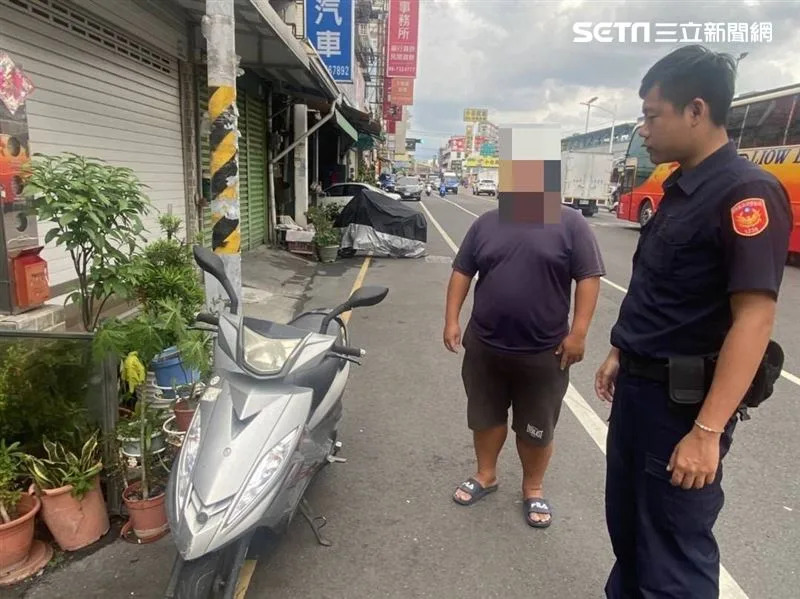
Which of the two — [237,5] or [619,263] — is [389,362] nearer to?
[237,5]

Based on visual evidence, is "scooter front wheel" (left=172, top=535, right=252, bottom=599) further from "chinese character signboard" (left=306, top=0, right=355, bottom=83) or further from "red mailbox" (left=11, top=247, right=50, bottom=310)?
"chinese character signboard" (left=306, top=0, right=355, bottom=83)

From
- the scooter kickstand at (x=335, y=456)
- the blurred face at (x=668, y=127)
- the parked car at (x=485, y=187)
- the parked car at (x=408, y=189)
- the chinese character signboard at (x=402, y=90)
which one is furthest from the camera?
the parked car at (x=485, y=187)

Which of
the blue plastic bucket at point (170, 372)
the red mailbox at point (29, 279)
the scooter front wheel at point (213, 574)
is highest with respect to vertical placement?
the red mailbox at point (29, 279)

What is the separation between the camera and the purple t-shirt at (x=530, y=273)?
2.58 metres

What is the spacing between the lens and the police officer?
1508 millimetres

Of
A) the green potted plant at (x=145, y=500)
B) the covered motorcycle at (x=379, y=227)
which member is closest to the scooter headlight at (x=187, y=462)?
the green potted plant at (x=145, y=500)

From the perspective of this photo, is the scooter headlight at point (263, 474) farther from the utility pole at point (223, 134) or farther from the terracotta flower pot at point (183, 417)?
the utility pole at point (223, 134)

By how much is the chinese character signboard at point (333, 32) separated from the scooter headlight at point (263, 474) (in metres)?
11.6

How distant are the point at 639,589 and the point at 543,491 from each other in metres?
1.28

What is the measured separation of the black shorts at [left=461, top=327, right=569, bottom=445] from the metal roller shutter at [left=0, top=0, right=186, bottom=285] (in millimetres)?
3758

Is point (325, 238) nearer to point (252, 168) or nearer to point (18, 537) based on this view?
Answer: point (252, 168)

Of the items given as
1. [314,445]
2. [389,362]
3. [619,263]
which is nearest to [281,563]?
[314,445]

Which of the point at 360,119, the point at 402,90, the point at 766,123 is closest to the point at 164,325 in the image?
the point at 766,123

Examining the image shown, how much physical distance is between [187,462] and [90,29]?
4916 mm
